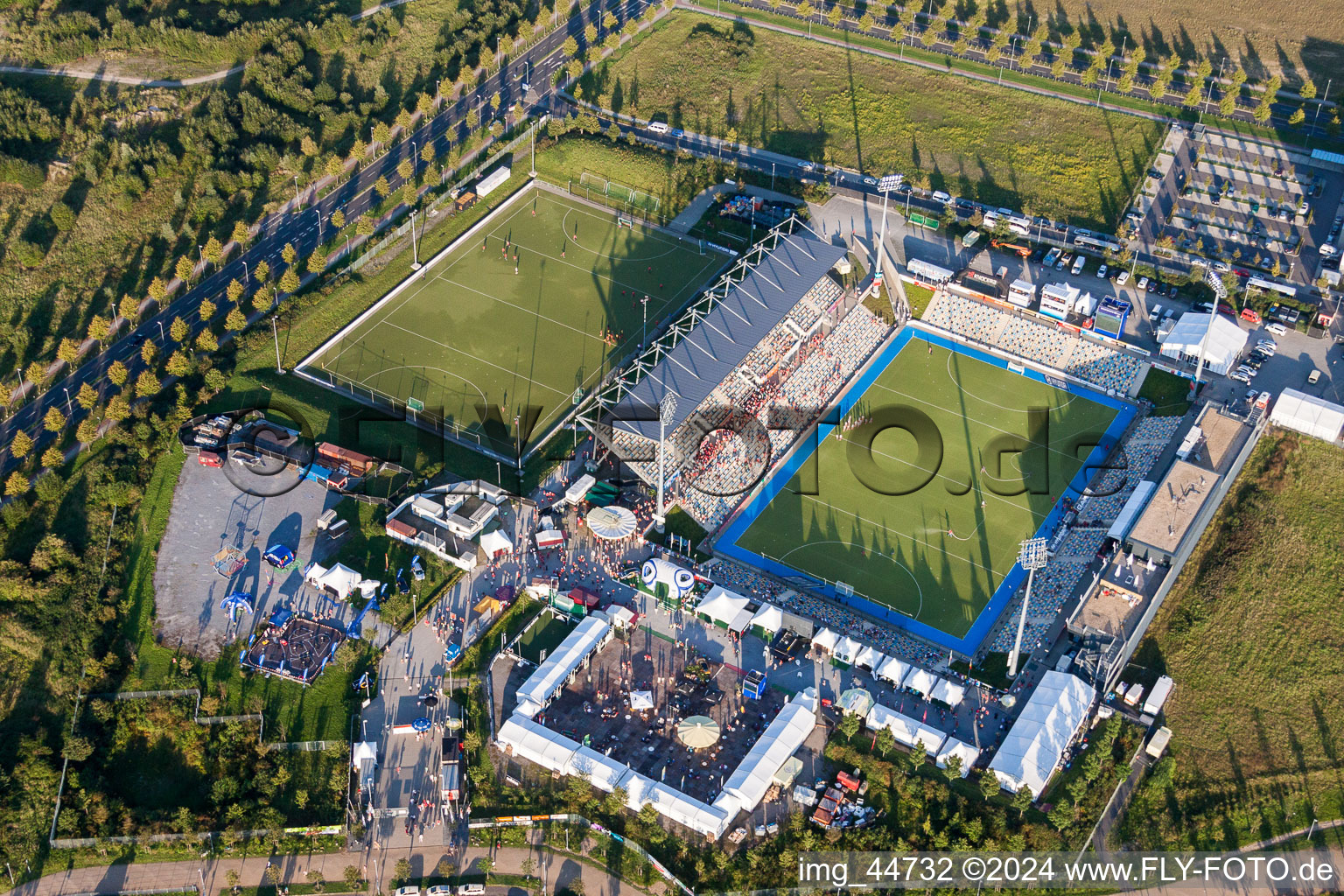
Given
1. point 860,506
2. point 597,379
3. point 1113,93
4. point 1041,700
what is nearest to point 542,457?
point 597,379

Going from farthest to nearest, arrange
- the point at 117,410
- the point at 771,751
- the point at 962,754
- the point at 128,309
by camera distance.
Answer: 1. the point at 128,309
2. the point at 117,410
3. the point at 962,754
4. the point at 771,751

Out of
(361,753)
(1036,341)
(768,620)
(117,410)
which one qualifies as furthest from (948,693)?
(117,410)

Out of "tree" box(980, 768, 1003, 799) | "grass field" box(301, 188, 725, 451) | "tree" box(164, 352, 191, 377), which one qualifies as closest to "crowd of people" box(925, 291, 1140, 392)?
"grass field" box(301, 188, 725, 451)

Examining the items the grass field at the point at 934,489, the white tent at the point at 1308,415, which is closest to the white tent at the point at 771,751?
the grass field at the point at 934,489

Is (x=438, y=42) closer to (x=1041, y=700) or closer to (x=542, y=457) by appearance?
(x=542, y=457)

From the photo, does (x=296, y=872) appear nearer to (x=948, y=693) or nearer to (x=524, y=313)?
(x=948, y=693)

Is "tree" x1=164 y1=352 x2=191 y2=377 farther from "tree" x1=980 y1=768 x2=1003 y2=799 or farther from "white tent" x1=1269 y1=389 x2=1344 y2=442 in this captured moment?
"white tent" x1=1269 y1=389 x2=1344 y2=442

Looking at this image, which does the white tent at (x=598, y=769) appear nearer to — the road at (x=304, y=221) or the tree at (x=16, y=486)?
the tree at (x=16, y=486)
